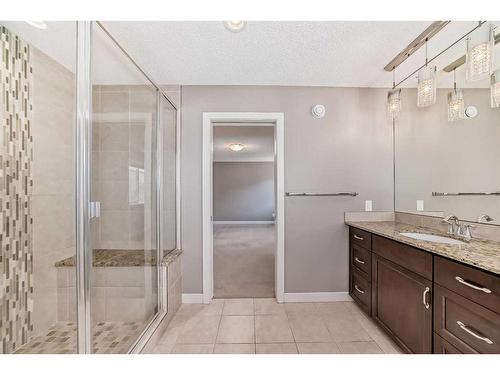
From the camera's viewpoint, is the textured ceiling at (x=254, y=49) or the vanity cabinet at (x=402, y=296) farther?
the textured ceiling at (x=254, y=49)

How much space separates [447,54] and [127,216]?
9.57ft

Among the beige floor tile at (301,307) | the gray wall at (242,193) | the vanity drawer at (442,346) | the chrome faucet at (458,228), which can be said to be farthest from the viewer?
the gray wall at (242,193)

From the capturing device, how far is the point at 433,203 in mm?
2152

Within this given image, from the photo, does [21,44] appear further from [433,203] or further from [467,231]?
[433,203]

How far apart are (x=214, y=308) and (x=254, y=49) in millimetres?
2417

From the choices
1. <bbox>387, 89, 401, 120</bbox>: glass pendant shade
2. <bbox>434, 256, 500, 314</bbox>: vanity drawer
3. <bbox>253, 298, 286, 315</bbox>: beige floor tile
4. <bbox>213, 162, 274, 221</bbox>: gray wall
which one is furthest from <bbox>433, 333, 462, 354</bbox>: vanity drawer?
<bbox>213, 162, 274, 221</bbox>: gray wall

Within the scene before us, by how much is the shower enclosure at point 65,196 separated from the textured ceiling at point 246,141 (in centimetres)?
308

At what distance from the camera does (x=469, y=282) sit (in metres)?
1.14

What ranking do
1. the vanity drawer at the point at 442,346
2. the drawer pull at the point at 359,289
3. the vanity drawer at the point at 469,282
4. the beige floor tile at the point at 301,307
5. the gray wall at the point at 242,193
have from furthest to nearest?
1. the gray wall at the point at 242,193
2. the beige floor tile at the point at 301,307
3. the drawer pull at the point at 359,289
4. the vanity drawer at the point at 442,346
5. the vanity drawer at the point at 469,282

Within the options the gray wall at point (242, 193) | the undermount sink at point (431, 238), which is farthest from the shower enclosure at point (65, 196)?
the gray wall at point (242, 193)

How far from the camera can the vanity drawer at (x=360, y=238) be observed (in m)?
2.11

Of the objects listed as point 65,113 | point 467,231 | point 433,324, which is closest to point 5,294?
point 65,113

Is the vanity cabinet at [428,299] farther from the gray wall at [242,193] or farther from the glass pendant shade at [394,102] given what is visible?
the gray wall at [242,193]

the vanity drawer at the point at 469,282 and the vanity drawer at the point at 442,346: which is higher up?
the vanity drawer at the point at 469,282
